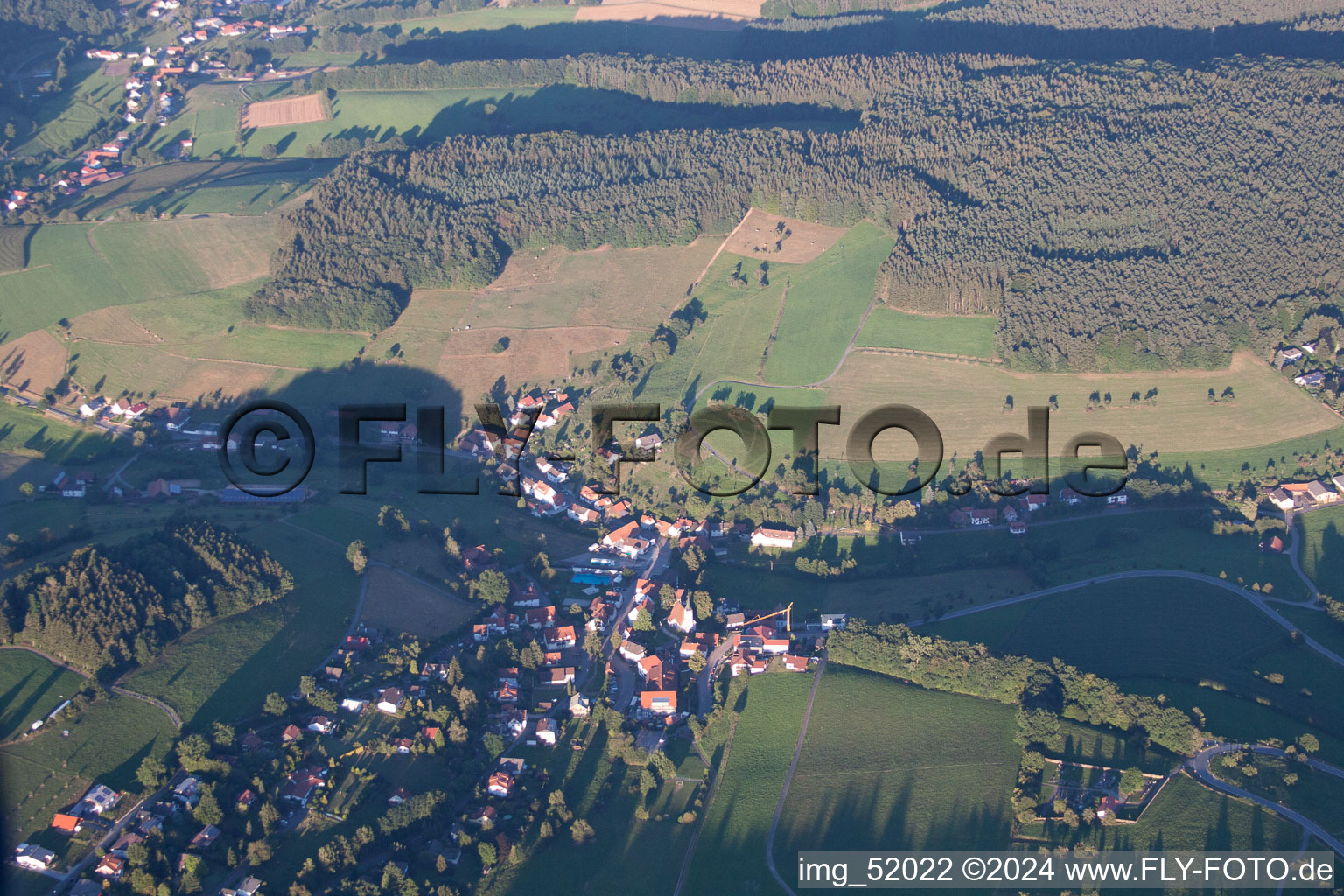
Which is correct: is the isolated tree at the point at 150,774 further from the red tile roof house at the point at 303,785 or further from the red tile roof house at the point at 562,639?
the red tile roof house at the point at 562,639

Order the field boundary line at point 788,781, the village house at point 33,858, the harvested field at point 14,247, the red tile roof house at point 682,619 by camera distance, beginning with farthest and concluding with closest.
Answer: the harvested field at point 14,247, the red tile roof house at point 682,619, the field boundary line at point 788,781, the village house at point 33,858

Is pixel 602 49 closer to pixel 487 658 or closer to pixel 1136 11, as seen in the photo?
pixel 1136 11

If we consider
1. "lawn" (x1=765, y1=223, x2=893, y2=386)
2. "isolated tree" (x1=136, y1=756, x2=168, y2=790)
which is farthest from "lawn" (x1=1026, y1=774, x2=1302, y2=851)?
"lawn" (x1=765, y1=223, x2=893, y2=386)

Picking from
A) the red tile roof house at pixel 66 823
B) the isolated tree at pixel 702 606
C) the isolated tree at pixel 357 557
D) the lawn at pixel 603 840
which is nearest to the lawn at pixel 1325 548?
the isolated tree at pixel 702 606

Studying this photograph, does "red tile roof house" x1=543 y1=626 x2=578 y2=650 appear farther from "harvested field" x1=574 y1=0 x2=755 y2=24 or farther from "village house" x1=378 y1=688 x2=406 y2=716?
"harvested field" x1=574 y1=0 x2=755 y2=24

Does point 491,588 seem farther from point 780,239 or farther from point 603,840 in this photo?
point 780,239

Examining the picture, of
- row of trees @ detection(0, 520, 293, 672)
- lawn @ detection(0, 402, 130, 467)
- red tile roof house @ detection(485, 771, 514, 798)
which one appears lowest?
red tile roof house @ detection(485, 771, 514, 798)
